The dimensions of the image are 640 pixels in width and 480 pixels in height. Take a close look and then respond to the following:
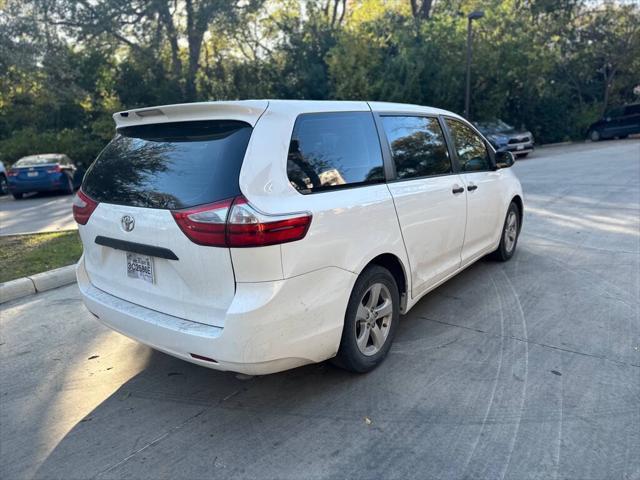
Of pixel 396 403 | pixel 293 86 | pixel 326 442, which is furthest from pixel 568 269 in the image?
pixel 293 86

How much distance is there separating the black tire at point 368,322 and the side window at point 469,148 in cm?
173

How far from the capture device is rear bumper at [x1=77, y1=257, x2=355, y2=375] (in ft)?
8.63

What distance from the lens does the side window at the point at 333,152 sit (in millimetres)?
2934

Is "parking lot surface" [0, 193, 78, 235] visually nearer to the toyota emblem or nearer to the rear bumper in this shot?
the toyota emblem

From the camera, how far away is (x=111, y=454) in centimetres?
270

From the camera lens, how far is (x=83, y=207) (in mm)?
3426

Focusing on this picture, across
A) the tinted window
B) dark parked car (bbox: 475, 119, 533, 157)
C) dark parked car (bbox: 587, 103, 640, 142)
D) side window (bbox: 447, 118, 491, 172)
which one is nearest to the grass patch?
side window (bbox: 447, 118, 491, 172)

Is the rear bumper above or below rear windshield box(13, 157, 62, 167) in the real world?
below

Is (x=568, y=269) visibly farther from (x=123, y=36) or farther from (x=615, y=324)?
(x=123, y=36)

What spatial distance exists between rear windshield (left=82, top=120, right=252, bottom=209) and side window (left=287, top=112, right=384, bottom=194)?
366 mm

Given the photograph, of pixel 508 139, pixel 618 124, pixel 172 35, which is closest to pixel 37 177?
pixel 172 35

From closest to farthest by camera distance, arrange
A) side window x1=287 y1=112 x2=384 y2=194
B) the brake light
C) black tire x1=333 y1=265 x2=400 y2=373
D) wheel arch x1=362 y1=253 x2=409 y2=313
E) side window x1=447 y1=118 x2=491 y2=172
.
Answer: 1. the brake light
2. side window x1=287 y1=112 x2=384 y2=194
3. black tire x1=333 y1=265 x2=400 y2=373
4. wheel arch x1=362 y1=253 x2=409 y2=313
5. side window x1=447 y1=118 x2=491 y2=172

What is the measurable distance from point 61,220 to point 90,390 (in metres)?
8.33

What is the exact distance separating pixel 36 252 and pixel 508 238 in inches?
245
